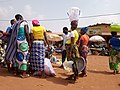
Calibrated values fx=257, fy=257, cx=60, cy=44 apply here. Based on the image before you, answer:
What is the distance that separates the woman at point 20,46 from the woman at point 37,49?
0.74 ft

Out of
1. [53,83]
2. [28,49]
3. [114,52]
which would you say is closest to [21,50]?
[28,49]

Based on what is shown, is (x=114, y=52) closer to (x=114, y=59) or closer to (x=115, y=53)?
(x=115, y=53)

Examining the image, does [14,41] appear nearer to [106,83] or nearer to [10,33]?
[10,33]

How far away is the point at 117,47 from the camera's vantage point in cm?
921

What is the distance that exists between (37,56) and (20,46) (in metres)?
0.57

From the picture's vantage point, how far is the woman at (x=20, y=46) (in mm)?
6684

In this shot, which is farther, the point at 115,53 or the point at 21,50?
the point at 115,53

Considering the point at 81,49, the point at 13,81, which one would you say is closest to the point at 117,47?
the point at 81,49

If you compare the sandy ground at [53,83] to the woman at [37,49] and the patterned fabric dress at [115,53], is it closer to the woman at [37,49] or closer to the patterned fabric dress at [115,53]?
the woman at [37,49]

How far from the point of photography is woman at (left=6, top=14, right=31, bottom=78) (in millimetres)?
Result: 6684

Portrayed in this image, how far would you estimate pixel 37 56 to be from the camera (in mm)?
6996

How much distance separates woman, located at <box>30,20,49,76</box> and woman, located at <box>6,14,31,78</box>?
225mm

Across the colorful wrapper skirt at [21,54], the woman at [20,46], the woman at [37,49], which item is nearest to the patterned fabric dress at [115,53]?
the woman at [37,49]

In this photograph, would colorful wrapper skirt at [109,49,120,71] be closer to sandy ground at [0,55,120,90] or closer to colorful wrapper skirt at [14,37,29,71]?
sandy ground at [0,55,120,90]
